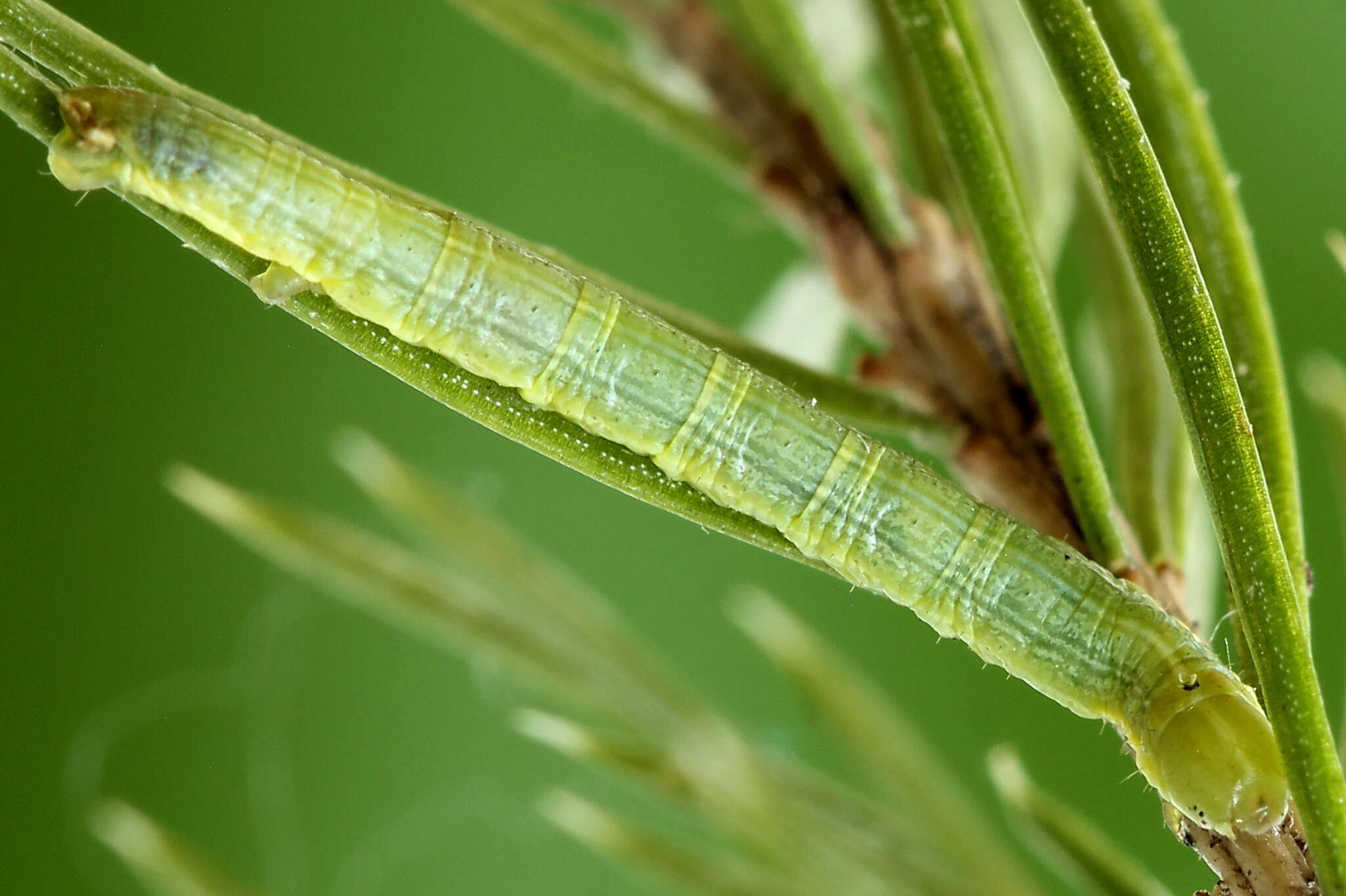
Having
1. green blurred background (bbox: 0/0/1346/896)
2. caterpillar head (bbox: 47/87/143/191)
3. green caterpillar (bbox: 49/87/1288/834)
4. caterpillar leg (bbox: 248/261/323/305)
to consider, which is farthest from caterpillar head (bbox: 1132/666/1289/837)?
green blurred background (bbox: 0/0/1346/896)

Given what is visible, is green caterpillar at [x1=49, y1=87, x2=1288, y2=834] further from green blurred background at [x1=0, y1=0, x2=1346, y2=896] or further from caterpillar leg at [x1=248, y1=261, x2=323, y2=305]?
green blurred background at [x1=0, y1=0, x2=1346, y2=896]

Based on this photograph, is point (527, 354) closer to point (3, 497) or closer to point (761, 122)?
point (761, 122)

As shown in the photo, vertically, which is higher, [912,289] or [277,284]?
[912,289]

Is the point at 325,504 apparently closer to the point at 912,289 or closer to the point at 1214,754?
the point at 912,289

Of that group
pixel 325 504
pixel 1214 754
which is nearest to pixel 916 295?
pixel 1214 754

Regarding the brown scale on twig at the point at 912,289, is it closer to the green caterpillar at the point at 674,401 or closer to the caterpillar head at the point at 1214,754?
the green caterpillar at the point at 674,401
